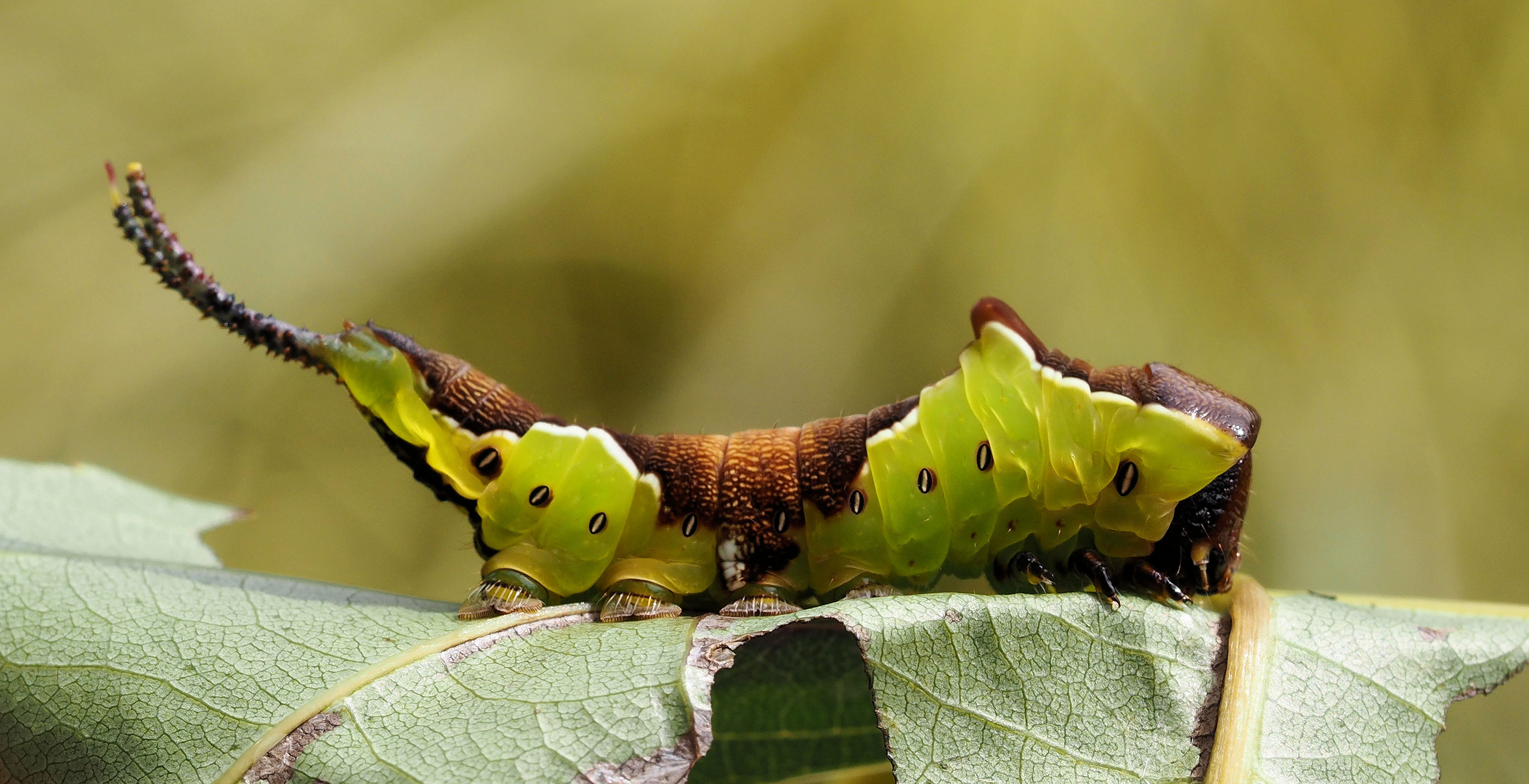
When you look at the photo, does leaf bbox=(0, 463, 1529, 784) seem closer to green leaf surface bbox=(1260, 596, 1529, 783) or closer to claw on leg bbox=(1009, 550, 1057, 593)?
green leaf surface bbox=(1260, 596, 1529, 783)

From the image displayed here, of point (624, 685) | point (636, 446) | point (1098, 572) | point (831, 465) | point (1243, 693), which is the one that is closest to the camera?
point (624, 685)

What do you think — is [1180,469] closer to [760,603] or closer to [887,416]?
[887,416]

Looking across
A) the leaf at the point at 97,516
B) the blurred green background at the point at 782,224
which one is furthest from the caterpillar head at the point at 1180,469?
the blurred green background at the point at 782,224

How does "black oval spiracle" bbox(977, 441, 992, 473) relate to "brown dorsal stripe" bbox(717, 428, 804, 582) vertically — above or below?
above

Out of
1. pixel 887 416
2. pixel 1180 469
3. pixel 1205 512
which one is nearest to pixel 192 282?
pixel 887 416

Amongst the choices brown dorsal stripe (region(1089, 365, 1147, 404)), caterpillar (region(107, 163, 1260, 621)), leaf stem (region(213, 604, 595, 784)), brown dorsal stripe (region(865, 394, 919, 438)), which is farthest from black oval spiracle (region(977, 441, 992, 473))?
leaf stem (region(213, 604, 595, 784))

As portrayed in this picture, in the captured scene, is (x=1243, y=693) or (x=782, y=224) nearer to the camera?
(x=1243, y=693)

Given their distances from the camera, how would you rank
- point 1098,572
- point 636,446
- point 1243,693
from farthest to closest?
point 636,446
point 1098,572
point 1243,693

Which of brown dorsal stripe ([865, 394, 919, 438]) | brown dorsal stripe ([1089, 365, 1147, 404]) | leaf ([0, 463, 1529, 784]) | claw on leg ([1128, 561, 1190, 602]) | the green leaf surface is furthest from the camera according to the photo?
brown dorsal stripe ([865, 394, 919, 438])
